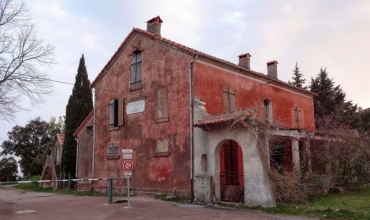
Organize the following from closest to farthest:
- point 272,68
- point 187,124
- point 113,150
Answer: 1. point 187,124
2. point 113,150
3. point 272,68

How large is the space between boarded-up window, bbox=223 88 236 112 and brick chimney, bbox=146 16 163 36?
17.6 feet

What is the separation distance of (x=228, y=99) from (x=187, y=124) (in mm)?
3056

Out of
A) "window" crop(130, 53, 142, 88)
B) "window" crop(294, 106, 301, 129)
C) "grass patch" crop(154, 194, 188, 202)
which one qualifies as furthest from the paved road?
"window" crop(294, 106, 301, 129)

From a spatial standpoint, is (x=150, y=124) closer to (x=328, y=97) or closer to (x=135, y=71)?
(x=135, y=71)

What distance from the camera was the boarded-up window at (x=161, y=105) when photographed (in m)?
18.2

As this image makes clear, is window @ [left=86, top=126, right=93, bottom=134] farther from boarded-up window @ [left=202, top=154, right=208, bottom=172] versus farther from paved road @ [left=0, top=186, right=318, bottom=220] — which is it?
boarded-up window @ [left=202, top=154, right=208, bottom=172]

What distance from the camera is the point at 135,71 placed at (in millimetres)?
20344

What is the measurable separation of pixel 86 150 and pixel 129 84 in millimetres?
6529

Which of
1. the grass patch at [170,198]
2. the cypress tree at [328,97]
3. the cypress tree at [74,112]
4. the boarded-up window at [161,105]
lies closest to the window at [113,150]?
the boarded-up window at [161,105]

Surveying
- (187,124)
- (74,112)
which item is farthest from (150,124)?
(74,112)

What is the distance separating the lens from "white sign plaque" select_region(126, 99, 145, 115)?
1953cm

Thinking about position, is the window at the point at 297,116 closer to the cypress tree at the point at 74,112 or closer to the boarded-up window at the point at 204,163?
the boarded-up window at the point at 204,163

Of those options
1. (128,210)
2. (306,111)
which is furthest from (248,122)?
(306,111)

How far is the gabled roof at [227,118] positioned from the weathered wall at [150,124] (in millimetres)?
1612
